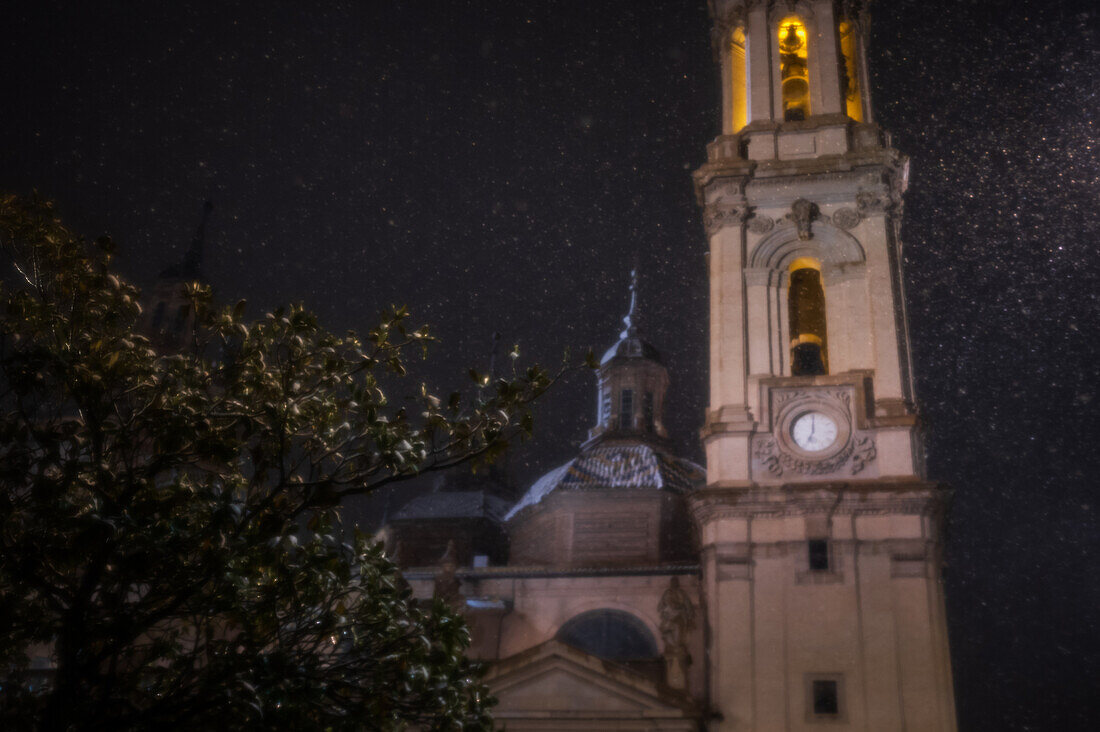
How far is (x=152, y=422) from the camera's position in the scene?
619 centimetres

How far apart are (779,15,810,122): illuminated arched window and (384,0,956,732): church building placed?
59mm

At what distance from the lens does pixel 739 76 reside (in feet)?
89.4

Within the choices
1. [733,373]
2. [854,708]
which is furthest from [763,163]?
[854,708]

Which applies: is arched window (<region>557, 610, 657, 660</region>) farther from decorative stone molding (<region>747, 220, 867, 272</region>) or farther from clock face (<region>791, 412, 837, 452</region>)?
decorative stone molding (<region>747, 220, 867, 272</region>)

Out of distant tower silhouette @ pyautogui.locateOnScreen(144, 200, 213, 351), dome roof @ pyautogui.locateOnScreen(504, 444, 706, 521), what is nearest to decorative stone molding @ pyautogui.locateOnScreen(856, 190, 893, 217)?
dome roof @ pyautogui.locateOnScreen(504, 444, 706, 521)

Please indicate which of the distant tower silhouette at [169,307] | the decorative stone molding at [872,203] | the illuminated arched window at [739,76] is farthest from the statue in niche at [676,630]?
the distant tower silhouette at [169,307]

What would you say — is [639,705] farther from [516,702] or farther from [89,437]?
[89,437]

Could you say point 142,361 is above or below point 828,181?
below

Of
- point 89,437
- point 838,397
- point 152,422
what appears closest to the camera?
point 152,422

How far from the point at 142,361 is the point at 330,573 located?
2149mm

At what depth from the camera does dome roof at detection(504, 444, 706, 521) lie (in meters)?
28.5

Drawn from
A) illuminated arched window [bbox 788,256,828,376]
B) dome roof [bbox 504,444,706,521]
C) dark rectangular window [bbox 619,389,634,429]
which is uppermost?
dark rectangular window [bbox 619,389,634,429]

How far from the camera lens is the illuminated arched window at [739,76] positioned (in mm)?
26453

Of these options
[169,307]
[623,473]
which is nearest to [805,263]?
[623,473]
